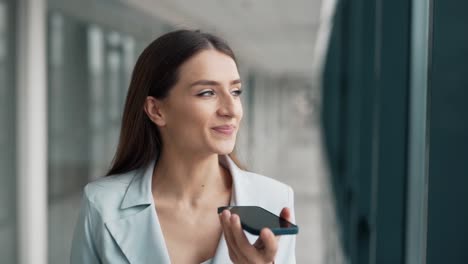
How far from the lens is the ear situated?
1089 mm

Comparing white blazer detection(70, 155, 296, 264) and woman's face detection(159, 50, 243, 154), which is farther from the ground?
woman's face detection(159, 50, 243, 154)

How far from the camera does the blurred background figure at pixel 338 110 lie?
99cm

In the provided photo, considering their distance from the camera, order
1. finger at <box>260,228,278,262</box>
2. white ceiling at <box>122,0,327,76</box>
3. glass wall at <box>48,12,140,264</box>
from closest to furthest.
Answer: finger at <box>260,228,278,262</box>, glass wall at <box>48,12,140,264</box>, white ceiling at <box>122,0,327,76</box>

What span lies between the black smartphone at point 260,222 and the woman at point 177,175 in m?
0.07

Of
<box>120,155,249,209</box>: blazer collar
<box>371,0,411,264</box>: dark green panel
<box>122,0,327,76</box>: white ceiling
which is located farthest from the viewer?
<box>122,0,327,76</box>: white ceiling

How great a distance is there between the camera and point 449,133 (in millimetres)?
981

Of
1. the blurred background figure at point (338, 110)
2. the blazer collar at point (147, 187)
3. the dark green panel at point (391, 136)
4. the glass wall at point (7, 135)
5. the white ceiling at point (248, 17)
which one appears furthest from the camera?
the white ceiling at point (248, 17)

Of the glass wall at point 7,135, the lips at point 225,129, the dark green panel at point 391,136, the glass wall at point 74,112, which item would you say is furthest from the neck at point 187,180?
the glass wall at point 74,112

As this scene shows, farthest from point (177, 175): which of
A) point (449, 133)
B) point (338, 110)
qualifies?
point (338, 110)

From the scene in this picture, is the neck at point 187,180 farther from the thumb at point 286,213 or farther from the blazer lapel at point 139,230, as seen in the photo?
the thumb at point 286,213

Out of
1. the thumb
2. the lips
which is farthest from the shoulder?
the thumb

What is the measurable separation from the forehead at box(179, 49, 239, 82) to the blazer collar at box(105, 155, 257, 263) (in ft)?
0.75

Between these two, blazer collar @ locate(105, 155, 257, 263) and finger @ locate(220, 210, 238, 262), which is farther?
blazer collar @ locate(105, 155, 257, 263)

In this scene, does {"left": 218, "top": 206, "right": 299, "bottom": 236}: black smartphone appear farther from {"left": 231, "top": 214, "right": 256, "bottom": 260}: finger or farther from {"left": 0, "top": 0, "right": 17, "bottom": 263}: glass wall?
{"left": 0, "top": 0, "right": 17, "bottom": 263}: glass wall
